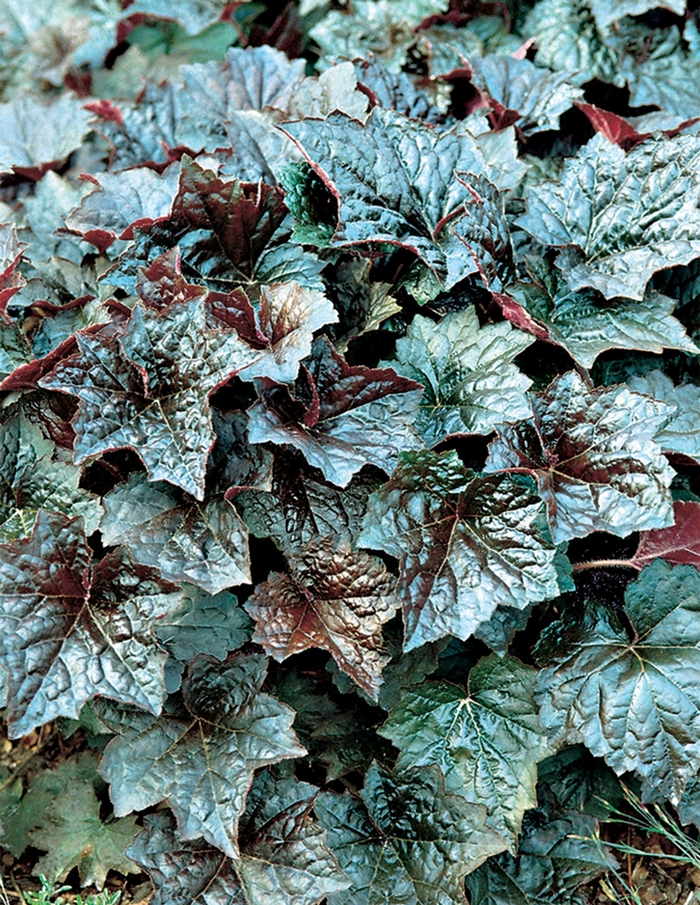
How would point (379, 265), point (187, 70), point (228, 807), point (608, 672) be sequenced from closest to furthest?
1. point (228, 807)
2. point (608, 672)
3. point (379, 265)
4. point (187, 70)

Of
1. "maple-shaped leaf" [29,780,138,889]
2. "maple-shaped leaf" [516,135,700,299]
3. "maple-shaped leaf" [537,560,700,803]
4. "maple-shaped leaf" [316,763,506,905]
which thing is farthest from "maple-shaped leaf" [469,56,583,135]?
"maple-shaped leaf" [29,780,138,889]

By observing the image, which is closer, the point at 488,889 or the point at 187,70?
the point at 488,889

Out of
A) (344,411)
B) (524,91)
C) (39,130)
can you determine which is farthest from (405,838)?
(39,130)

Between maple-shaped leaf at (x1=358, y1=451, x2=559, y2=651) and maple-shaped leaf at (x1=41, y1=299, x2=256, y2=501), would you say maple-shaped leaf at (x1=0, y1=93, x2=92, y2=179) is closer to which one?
maple-shaped leaf at (x1=41, y1=299, x2=256, y2=501)

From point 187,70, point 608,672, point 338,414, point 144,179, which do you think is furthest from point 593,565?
point 187,70

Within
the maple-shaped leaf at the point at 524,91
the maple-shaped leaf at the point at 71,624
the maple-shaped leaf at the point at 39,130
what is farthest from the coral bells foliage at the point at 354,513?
the maple-shaped leaf at the point at 39,130

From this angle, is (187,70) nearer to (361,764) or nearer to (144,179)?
(144,179)
